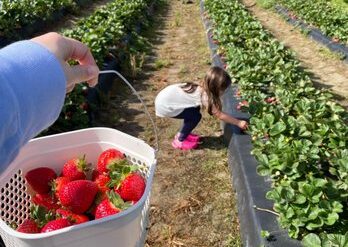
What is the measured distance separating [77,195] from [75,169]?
200 millimetres

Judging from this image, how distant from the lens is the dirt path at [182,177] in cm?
350

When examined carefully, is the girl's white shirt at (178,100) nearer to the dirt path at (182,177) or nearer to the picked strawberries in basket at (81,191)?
the dirt path at (182,177)

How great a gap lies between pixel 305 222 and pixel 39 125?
6.53 feet

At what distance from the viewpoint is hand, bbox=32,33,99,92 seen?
1.11m

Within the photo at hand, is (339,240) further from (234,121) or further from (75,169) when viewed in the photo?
(234,121)

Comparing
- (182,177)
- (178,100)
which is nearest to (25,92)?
(182,177)

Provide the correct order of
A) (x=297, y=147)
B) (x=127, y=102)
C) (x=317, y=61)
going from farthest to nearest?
1. (x=317, y=61)
2. (x=127, y=102)
3. (x=297, y=147)

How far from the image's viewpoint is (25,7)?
10.9 metres

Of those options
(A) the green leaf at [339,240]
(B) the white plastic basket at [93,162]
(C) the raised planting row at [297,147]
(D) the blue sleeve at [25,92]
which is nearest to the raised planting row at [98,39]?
(C) the raised planting row at [297,147]

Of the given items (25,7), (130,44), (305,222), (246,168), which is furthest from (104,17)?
(305,222)

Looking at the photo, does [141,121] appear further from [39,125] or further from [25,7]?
[25,7]

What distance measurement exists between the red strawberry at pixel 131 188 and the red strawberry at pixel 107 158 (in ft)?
0.49

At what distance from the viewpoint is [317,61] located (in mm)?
8188

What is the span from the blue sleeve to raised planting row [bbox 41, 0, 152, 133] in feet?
12.1
